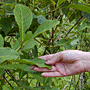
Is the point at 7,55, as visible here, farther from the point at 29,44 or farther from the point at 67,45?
the point at 67,45

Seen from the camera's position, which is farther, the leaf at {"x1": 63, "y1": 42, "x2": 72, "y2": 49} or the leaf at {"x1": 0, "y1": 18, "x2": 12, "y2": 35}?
the leaf at {"x1": 63, "y1": 42, "x2": 72, "y2": 49}

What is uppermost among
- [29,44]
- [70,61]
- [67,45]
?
[29,44]

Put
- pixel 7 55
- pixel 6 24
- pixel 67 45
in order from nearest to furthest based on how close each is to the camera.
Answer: pixel 7 55, pixel 6 24, pixel 67 45

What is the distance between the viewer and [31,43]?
45 centimetres

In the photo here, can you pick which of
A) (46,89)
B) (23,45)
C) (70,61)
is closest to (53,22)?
(23,45)

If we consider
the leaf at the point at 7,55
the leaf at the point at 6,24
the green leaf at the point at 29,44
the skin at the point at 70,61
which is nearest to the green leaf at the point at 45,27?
the green leaf at the point at 29,44

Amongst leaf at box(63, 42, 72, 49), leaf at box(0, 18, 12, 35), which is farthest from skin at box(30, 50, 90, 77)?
leaf at box(0, 18, 12, 35)

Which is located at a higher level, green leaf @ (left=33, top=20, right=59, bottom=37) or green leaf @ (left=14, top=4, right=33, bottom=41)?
green leaf @ (left=14, top=4, right=33, bottom=41)

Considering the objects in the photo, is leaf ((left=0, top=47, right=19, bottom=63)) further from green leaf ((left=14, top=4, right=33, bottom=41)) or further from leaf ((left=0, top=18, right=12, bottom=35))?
leaf ((left=0, top=18, right=12, bottom=35))

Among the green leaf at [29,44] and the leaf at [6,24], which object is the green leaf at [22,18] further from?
the leaf at [6,24]

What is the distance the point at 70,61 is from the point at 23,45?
0.49 m

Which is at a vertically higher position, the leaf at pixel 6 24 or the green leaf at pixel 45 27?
the green leaf at pixel 45 27

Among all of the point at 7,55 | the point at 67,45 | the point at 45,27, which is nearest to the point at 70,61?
the point at 67,45

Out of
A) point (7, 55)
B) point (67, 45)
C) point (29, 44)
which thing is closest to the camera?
point (7, 55)
